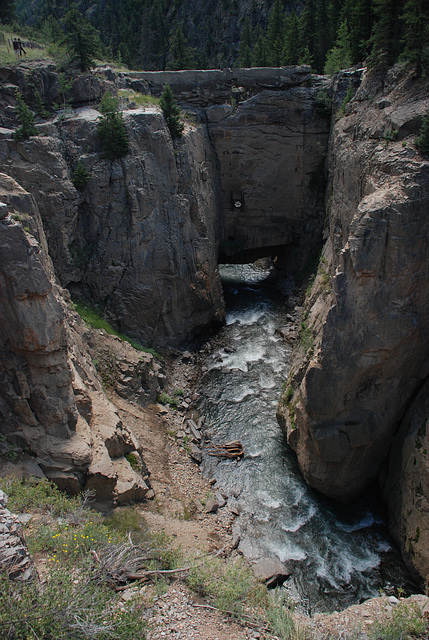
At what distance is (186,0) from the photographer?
224 ft

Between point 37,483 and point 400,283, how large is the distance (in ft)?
45.9

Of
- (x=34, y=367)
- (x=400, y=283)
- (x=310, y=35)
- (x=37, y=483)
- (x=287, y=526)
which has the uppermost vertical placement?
(x=310, y=35)

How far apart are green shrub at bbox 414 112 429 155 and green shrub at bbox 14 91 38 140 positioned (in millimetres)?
18473

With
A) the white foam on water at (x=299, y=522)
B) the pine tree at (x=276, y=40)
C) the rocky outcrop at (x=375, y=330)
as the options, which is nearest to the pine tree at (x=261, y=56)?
the pine tree at (x=276, y=40)

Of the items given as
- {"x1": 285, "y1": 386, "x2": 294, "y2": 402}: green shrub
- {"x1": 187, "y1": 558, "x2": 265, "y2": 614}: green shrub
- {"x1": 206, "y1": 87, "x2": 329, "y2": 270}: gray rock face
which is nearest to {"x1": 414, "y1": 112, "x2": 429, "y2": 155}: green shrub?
{"x1": 285, "y1": 386, "x2": 294, "y2": 402}: green shrub

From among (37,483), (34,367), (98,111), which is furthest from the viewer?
(98,111)

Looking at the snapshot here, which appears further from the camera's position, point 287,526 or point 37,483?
point 287,526

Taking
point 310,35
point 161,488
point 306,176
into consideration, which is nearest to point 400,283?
point 161,488

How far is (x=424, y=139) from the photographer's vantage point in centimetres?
1580

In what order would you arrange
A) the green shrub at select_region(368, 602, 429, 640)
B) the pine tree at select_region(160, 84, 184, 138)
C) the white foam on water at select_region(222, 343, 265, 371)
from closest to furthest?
the green shrub at select_region(368, 602, 429, 640)
the white foam on water at select_region(222, 343, 265, 371)
the pine tree at select_region(160, 84, 184, 138)

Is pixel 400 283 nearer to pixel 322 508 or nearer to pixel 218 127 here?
pixel 322 508

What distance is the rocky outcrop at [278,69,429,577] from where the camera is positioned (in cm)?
1589

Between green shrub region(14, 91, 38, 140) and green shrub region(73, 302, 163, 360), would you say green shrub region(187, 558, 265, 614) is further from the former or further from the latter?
green shrub region(14, 91, 38, 140)

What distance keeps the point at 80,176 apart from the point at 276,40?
30.6 metres
